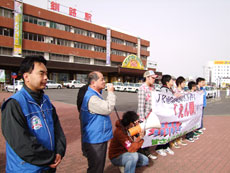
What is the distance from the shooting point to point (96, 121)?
2.52 meters

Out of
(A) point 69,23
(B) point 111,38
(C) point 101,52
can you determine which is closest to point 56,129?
(A) point 69,23

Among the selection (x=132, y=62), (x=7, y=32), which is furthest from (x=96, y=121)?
(x=132, y=62)

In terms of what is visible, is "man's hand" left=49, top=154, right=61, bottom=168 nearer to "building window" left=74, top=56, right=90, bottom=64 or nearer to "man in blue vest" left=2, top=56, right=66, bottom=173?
"man in blue vest" left=2, top=56, right=66, bottom=173

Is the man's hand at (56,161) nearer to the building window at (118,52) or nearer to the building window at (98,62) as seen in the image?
the building window at (98,62)

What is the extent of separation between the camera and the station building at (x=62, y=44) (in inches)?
1164

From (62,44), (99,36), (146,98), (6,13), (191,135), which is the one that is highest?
(99,36)

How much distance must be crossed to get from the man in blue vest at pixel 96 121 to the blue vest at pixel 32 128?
0.65 metres

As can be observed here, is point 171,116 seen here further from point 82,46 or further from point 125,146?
point 82,46

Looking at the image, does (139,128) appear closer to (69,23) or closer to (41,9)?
(41,9)

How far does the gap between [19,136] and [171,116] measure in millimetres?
3465

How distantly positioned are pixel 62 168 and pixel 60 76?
114ft

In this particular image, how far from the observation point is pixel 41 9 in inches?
1324

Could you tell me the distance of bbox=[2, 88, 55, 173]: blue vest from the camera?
69.3 inches

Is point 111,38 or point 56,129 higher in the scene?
point 111,38
